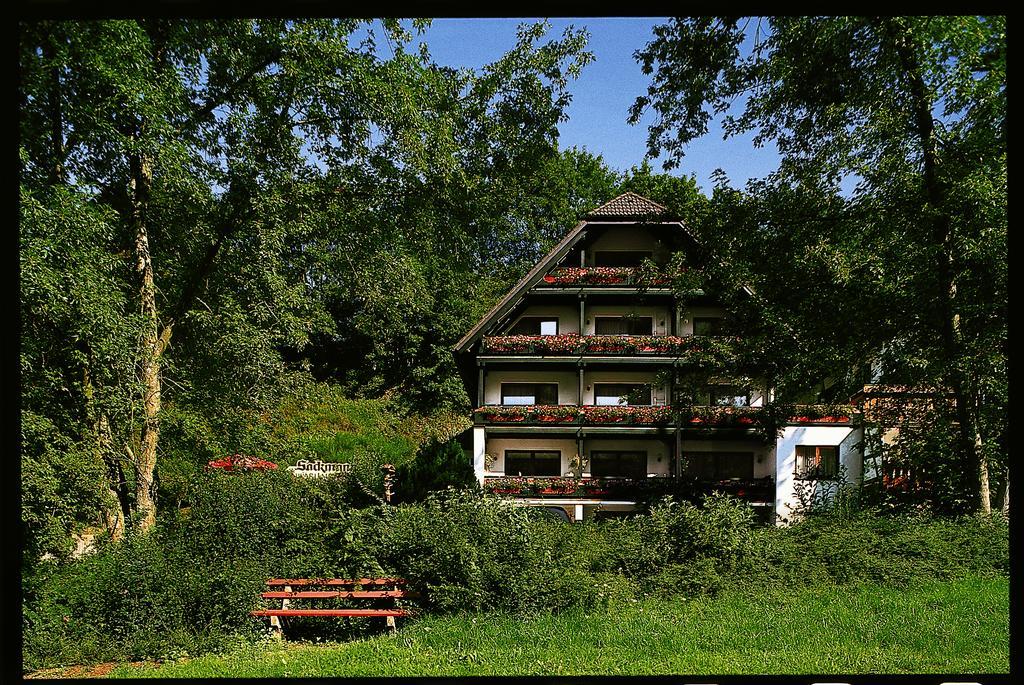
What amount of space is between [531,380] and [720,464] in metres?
3.82

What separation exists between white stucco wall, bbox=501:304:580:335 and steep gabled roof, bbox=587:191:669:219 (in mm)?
2095

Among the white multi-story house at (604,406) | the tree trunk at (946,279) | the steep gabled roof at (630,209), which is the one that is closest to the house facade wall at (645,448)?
the white multi-story house at (604,406)

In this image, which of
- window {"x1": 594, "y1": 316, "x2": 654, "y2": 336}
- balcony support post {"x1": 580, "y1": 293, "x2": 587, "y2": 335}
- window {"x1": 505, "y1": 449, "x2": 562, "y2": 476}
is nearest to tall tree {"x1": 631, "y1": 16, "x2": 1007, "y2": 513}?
balcony support post {"x1": 580, "y1": 293, "x2": 587, "y2": 335}

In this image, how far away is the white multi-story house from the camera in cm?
1273

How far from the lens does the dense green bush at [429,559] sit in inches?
235

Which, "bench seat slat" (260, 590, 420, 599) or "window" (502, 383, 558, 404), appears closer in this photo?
"bench seat slat" (260, 590, 420, 599)

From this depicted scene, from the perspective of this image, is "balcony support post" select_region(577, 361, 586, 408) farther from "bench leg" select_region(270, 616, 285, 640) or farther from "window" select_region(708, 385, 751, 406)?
"bench leg" select_region(270, 616, 285, 640)

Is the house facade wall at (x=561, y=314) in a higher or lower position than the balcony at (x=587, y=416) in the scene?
higher

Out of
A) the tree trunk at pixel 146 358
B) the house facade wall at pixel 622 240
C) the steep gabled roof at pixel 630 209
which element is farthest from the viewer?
the house facade wall at pixel 622 240

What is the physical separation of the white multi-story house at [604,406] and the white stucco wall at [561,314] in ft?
0.06

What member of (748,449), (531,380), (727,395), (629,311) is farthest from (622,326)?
(748,449)

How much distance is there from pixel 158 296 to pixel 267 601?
5227 mm

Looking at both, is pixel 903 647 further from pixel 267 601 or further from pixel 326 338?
pixel 326 338

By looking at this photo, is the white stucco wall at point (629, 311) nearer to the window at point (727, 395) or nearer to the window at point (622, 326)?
the window at point (622, 326)
